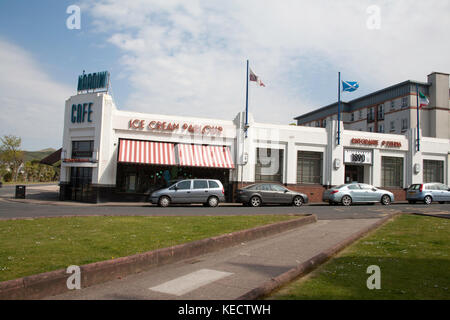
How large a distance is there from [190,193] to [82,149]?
354 inches

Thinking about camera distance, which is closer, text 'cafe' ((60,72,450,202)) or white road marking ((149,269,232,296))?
white road marking ((149,269,232,296))

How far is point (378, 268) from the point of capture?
6188mm

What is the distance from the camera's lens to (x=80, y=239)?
820cm

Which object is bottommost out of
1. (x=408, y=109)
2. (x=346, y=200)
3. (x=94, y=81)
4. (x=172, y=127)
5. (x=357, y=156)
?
(x=346, y=200)

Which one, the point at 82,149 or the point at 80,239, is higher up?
the point at 82,149

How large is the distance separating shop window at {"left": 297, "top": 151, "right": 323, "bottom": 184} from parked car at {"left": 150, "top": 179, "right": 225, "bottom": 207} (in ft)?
30.9

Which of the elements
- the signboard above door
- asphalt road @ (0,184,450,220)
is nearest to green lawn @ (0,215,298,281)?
asphalt road @ (0,184,450,220)

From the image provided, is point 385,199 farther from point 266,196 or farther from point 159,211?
point 159,211

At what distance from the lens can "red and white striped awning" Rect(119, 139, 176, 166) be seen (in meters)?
22.8

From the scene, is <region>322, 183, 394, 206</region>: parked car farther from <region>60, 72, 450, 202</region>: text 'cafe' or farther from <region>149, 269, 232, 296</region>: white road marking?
<region>149, 269, 232, 296</region>: white road marking
